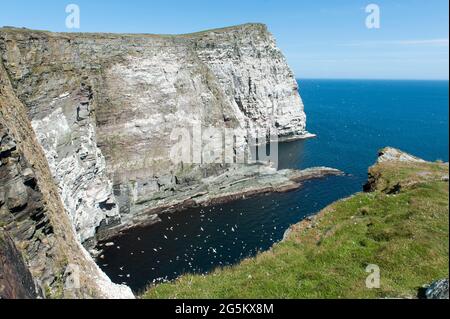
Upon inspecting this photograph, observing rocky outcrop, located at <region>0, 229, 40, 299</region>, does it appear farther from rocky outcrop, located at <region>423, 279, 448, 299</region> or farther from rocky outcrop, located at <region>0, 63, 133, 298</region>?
rocky outcrop, located at <region>423, 279, 448, 299</region>

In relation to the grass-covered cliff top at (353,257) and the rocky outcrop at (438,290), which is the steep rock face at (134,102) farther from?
the rocky outcrop at (438,290)

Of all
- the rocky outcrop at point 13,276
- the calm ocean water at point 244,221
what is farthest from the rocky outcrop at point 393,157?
the rocky outcrop at point 13,276

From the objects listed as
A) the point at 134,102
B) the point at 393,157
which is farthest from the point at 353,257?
the point at 134,102

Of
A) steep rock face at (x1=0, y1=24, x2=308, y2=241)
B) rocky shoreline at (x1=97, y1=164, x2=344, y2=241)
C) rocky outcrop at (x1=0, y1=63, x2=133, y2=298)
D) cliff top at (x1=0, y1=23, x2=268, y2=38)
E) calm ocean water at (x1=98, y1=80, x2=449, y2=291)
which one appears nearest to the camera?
rocky outcrop at (x1=0, y1=63, x2=133, y2=298)

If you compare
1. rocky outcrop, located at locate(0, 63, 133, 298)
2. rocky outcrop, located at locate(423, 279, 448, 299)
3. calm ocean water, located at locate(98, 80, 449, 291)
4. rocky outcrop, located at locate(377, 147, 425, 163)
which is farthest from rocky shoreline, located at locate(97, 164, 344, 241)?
rocky outcrop, located at locate(423, 279, 448, 299)

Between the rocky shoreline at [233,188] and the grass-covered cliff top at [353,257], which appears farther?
the rocky shoreline at [233,188]

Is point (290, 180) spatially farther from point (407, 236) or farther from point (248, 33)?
point (407, 236)
